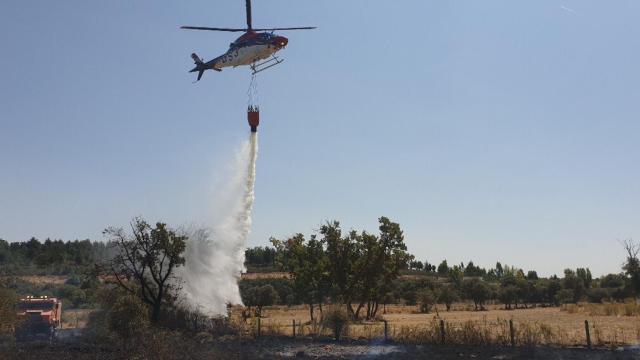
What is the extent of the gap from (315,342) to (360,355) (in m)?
6.80

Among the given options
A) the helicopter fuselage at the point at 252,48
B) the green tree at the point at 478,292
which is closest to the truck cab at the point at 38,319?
the helicopter fuselage at the point at 252,48

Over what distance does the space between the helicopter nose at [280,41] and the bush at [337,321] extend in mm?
20444

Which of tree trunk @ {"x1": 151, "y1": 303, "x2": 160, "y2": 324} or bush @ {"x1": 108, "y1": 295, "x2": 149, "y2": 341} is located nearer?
bush @ {"x1": 108, "y1": 295, "x2": 149, "y2": 341}

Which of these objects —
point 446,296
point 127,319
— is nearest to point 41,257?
point 446,296

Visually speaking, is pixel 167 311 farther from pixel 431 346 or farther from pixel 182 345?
pixel 431 346

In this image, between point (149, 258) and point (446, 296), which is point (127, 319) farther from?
point (446, 296)

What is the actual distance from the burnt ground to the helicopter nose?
74.1 ft

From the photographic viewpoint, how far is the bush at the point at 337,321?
33.3 meters

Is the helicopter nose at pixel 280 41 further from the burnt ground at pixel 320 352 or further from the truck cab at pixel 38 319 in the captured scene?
the truck cab at pixel 38 319

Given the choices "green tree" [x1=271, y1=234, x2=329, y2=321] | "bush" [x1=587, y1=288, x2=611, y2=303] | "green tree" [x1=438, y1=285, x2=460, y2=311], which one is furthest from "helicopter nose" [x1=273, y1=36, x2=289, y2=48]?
"bush" [x1=587, y1=288, x2=611, y2=303]

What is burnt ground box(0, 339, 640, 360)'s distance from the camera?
2450 centimetres

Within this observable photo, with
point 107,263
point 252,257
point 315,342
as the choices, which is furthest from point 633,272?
point 252,257

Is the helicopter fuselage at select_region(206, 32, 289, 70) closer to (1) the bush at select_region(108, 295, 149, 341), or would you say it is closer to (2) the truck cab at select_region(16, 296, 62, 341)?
(1) the bush at select_region(108, 295, 149, 341)

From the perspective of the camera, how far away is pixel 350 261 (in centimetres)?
4881
